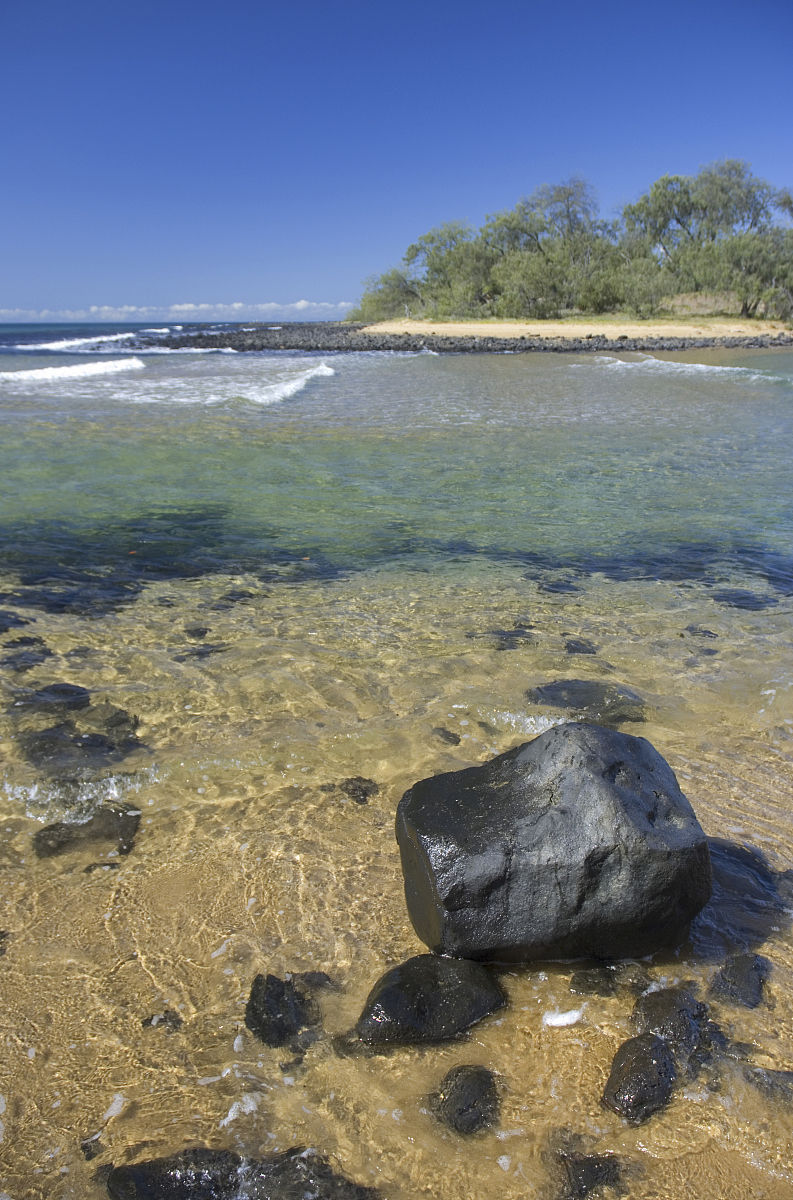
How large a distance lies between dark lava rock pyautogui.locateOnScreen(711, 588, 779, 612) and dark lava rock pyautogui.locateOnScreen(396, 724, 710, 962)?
3.89 metres

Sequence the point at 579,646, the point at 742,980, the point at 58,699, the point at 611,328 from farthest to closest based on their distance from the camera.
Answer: the point at 611,328, the point at 579,646, the point at 58,699, the point at 742,980

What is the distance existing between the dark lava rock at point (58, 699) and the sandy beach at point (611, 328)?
152 ft

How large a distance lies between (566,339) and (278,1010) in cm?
4859

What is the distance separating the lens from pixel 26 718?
14.0ft

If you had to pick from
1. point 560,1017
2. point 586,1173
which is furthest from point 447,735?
point 586,1173

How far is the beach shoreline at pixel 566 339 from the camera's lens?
42.4 meters

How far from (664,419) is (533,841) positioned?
1590cm

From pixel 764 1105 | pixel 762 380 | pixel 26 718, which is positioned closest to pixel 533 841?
pixel 764 1105

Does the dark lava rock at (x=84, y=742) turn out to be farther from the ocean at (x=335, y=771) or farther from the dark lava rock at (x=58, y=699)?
the dark lava rock at (x=58, y=699)

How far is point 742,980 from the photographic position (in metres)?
2.65

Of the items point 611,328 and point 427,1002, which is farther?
point 611,328

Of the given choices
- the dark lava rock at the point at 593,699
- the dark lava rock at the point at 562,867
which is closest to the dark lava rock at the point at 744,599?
the dark lava rock at the point at 593,699

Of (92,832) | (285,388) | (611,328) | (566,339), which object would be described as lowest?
(92,832)

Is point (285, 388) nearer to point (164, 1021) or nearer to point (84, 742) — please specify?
point (84, 742)
